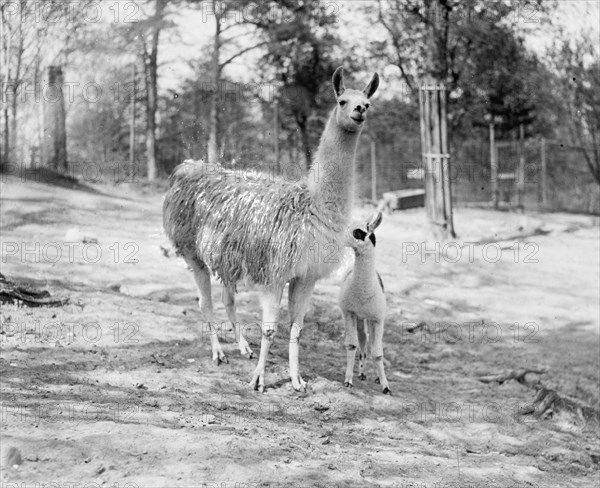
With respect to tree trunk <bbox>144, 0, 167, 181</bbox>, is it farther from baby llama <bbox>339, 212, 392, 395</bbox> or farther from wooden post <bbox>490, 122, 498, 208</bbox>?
baby llama <bbox>339, 212, 392, 395</bbox>

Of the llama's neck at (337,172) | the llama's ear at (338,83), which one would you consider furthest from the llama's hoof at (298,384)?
the llama's ear at (338,83)

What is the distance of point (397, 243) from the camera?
14891mm

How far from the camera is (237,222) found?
6246 millimetres

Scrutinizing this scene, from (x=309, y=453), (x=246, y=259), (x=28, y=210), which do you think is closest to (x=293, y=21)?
(x=28, y=210)

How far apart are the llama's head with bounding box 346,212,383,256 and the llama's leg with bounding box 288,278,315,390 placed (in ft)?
1.68

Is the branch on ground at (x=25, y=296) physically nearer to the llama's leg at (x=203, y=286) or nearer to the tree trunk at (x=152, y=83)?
the llama's leg at (x=203, y=286)

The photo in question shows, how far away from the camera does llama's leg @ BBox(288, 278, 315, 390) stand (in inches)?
239

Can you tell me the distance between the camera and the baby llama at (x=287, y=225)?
5922 millimetres

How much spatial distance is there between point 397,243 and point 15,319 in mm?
9566

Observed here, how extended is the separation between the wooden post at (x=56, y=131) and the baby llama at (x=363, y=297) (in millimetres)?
10401

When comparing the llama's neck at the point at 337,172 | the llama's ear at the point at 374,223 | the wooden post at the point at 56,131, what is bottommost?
the llama's ear at the point at 374,223

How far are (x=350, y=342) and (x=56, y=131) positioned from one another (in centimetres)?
1148

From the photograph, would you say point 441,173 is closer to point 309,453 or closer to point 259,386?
point 259,386

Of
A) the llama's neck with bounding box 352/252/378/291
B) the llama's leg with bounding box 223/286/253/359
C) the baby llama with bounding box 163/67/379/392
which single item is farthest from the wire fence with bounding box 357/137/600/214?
the baby llama with bounding box 163/67/379/392
